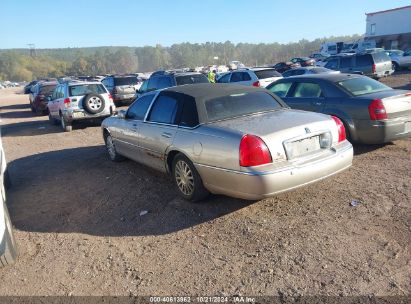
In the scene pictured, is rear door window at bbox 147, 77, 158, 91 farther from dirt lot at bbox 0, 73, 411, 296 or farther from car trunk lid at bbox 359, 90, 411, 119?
car trunk lid at bbox 359, 90, 411, 119

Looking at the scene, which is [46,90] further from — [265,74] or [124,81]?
[265,74]

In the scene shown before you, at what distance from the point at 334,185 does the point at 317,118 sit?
1102mm

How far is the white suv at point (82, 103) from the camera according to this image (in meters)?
12.4

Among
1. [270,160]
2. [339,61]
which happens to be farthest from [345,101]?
[339,61]

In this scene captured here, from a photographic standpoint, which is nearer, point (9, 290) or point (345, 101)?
point (9, 290)

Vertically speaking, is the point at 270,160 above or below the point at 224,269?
above

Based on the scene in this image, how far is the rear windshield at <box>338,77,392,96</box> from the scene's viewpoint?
22.4 feet

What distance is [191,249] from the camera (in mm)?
3828

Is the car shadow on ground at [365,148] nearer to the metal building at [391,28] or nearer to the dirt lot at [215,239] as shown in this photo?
the dirt lot at [215,239]

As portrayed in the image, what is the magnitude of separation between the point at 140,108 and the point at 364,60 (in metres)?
16.4

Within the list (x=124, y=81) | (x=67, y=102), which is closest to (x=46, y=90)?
(x=124, y=81)

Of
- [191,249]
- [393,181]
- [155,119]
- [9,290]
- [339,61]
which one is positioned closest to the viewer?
[9,290]

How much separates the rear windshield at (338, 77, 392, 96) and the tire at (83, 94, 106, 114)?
8.29 meters

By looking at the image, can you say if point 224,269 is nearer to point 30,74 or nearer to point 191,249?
point 191,249
